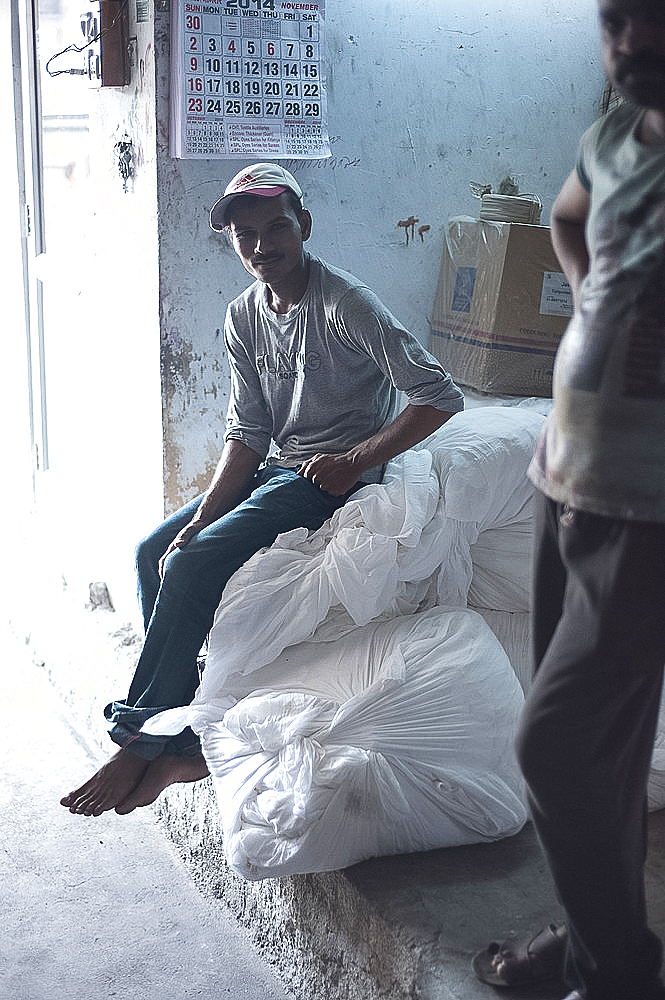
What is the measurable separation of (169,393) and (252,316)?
1.72 feet

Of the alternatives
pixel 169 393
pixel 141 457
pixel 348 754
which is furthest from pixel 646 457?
pixel 141 457

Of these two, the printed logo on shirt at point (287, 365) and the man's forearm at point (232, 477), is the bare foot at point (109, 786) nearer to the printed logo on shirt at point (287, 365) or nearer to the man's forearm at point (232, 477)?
the man's forearm at point (232, 477)

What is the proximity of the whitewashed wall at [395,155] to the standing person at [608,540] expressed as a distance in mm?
1637

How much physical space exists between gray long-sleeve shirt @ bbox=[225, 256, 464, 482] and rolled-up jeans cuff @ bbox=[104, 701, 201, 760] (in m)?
0.67

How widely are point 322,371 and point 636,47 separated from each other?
4.26ft

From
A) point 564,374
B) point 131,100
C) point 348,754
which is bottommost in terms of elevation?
point 348,754

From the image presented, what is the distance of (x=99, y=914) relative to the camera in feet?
7.17

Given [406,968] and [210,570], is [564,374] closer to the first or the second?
[406,968]

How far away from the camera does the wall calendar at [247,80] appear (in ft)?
8.70

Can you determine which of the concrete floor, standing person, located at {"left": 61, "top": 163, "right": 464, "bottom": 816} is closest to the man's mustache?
standing person, located at {"left": 61, "top": 163, "right": 464, "bottom": 816}

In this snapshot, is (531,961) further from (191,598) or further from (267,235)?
(267,235)

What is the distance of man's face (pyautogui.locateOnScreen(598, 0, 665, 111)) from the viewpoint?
109 centimetres

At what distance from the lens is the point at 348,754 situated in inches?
71.6

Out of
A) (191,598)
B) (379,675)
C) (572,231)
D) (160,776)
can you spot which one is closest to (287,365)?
(191,598)
